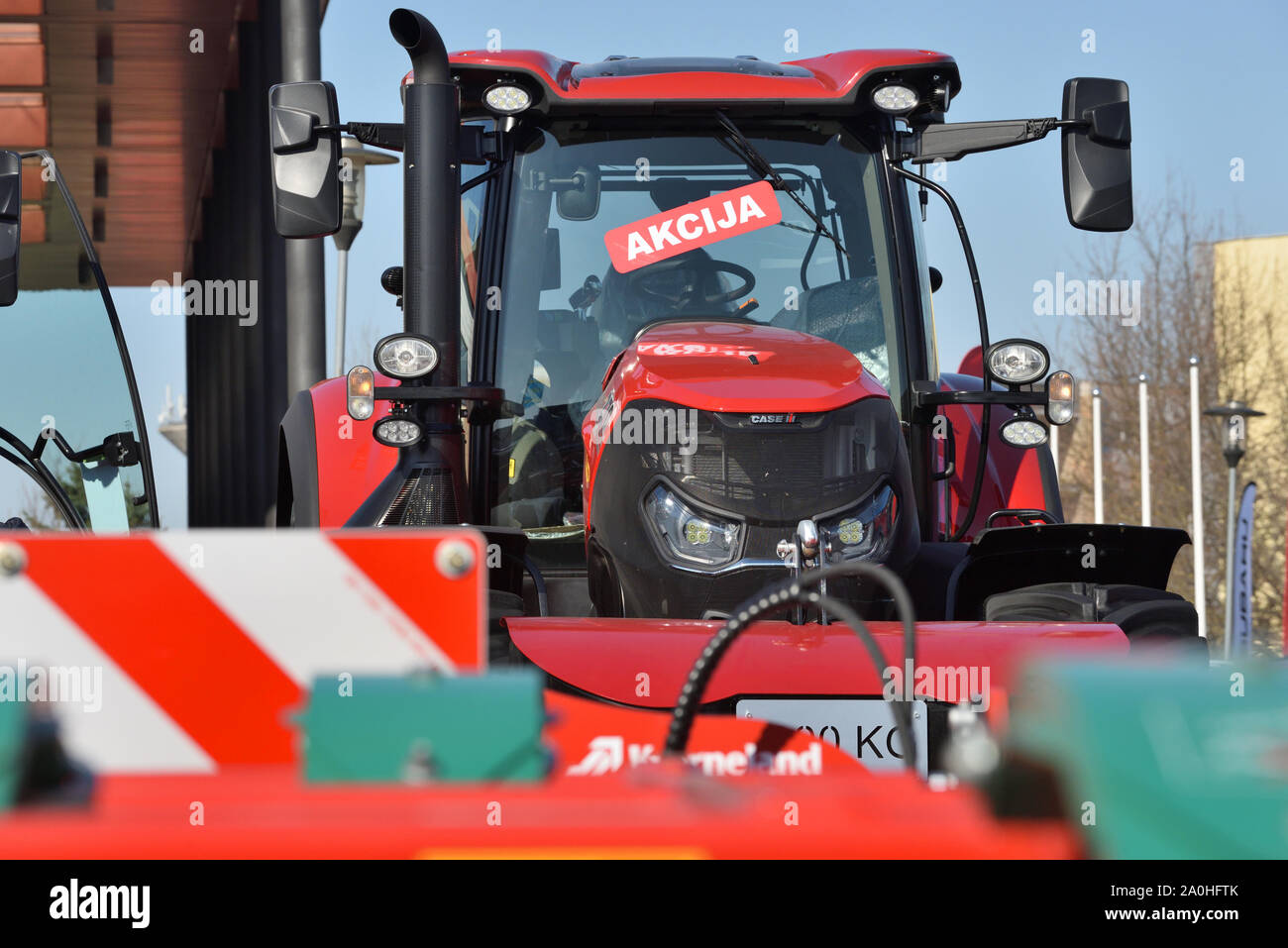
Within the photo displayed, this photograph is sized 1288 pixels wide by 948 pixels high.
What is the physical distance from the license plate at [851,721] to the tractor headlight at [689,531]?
68cm

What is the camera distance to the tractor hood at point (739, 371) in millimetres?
3797

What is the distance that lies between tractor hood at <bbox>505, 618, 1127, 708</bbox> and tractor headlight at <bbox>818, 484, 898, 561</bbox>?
1.67ft

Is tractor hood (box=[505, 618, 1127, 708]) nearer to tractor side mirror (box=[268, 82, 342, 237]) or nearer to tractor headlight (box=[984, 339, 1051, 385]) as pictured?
tractor headlight (box=[984, 339, 1051, 385])

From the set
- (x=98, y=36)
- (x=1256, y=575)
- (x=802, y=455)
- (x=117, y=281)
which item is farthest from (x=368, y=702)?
(x=117, y=281)

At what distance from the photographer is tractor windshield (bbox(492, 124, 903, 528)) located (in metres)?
4.52

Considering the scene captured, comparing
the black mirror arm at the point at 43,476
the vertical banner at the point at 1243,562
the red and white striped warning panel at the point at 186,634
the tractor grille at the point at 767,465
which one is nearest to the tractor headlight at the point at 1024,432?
the tractor grille at the point at 767,465

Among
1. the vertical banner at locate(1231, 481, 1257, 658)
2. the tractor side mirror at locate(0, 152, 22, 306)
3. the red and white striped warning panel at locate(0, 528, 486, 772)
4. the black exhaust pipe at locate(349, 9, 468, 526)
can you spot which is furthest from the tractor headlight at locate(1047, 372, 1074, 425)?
the vertical banner at locate(1231, 481, 1257, 658)

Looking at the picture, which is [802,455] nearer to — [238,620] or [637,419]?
[637,419]

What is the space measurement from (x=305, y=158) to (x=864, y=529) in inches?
74.0

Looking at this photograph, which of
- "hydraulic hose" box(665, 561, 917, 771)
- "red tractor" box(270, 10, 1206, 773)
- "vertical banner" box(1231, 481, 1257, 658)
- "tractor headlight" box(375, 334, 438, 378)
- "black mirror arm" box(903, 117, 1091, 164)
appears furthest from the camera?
"vertical banner" box(1231, 481, 1257, 658)

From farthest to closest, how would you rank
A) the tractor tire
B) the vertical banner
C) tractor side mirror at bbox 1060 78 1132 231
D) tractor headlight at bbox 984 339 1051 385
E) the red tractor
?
the vertical banner
tractor headlight at bbox 984 339 1051 385
tractor side mirror at bbox 1060 78 1132 231
the red tractor
the tractor tire

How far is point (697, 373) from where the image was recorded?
3.90 metres

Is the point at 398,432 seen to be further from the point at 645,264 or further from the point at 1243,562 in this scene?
the point at 1243,562

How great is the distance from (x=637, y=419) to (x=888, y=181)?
4.96 feet
